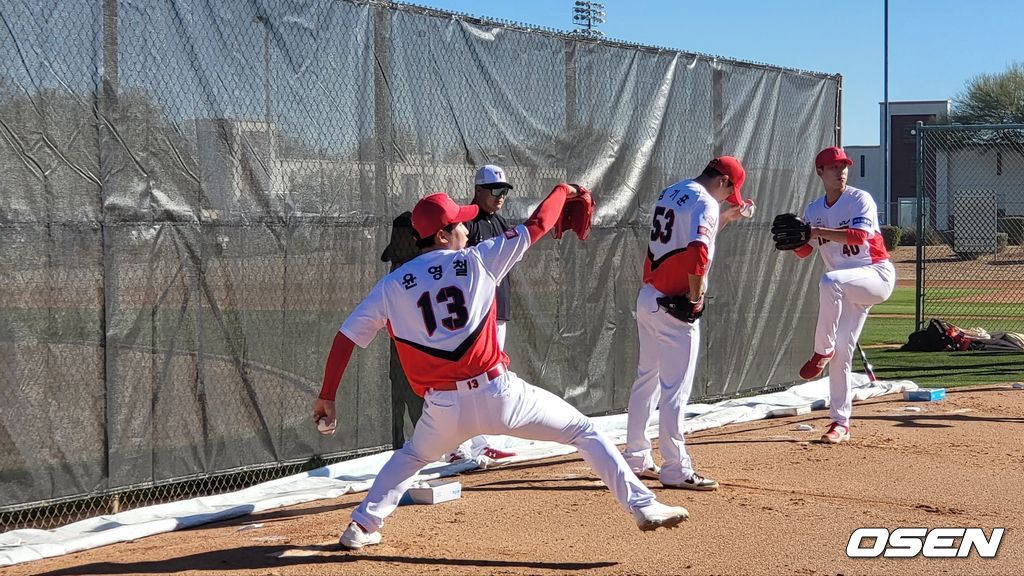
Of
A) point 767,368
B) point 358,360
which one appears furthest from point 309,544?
point 767,368

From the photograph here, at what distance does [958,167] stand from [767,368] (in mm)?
35669

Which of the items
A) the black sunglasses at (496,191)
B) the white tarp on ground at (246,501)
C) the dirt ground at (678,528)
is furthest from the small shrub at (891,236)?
the black sunglasses at (496,191)

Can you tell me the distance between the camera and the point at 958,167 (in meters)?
44.5

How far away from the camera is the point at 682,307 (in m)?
6.98

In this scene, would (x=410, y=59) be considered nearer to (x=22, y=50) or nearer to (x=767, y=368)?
(x=22, y=50)

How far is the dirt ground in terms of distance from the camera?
17.9ft

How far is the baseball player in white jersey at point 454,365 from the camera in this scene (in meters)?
5.28

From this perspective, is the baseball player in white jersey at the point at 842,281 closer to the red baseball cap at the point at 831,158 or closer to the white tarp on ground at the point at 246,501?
the red baseball cap at the point at 831,158

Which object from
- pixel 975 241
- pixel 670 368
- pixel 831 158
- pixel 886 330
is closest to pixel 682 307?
pixel 670 368

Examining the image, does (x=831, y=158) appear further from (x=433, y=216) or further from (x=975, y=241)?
(x=975, y=241)

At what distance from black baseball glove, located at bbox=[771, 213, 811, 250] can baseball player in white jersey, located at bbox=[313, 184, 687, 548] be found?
3.60 meters

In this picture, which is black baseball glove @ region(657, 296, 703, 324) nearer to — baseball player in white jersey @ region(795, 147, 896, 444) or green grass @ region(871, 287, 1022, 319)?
baseball player in white jersey @ region(795, 147, 896, 444)

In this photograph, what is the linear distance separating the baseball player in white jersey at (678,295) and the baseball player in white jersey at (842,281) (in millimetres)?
1702

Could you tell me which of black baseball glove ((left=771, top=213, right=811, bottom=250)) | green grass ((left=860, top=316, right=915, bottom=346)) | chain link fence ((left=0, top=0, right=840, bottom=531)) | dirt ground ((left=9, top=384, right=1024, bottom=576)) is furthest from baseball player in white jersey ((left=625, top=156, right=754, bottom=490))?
green grass ((left=860, top=316, right=915, bottom=346))
